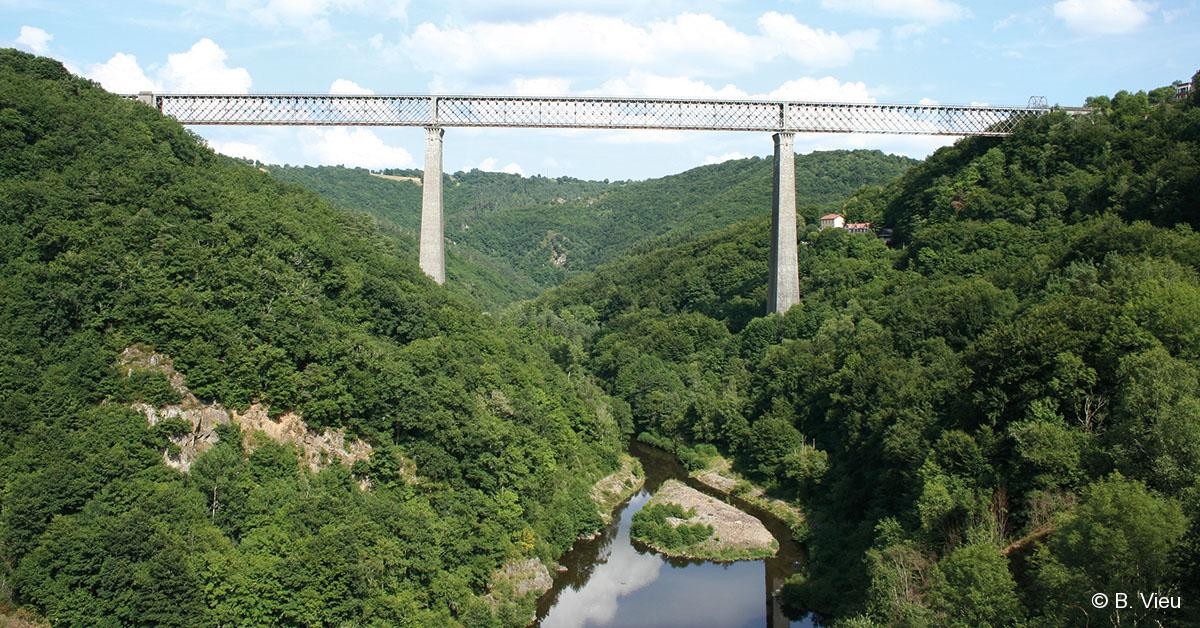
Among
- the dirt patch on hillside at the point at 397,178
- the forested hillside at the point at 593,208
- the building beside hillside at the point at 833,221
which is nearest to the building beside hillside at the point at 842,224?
the building beside hillside at the point at 833,221

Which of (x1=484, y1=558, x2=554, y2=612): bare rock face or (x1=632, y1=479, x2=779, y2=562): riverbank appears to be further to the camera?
(x1=632, y1=479, x2=779, y2=562): riverbank

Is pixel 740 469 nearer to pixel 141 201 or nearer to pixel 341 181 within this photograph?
pixel 141 201

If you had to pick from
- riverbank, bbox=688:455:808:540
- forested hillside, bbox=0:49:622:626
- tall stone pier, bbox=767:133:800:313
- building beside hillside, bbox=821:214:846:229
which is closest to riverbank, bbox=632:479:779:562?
riverbank, bbox=688:455:808:540

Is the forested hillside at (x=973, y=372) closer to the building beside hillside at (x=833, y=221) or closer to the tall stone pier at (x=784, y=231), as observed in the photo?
the tall stone pier at (x=784, y=231)

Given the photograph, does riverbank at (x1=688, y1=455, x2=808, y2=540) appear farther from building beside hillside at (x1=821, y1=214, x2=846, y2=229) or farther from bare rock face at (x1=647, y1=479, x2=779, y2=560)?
building beside hillside at (x1=821, y1=214, x2=846, y2=229)

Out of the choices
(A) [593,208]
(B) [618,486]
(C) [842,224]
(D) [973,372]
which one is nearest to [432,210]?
(B) [618,486]

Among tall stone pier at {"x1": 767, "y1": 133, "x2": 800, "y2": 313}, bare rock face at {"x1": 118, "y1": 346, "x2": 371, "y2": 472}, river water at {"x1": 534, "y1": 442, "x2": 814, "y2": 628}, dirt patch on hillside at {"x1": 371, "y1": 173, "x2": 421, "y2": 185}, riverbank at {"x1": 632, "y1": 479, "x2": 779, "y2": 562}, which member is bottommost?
river water at {"x1": 534, "y1": 442, "x2": 814, "y2": 628}
